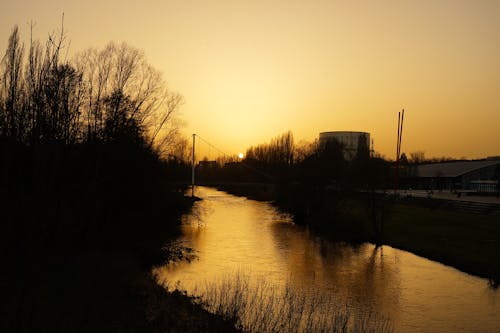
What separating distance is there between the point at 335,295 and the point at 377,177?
14.8 m

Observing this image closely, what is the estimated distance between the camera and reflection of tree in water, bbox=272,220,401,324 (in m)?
15.0

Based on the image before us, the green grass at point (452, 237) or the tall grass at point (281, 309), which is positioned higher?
the green grass at point (452, 237)

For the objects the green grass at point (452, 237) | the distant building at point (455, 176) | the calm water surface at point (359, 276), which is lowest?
the calm water surface at point (359, 276)

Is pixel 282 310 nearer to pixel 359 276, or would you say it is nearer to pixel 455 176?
pixel 359 276

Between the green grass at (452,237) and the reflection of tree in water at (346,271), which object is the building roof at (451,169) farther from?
the reflection of tree in water at (346,271)

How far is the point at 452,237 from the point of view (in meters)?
26.2

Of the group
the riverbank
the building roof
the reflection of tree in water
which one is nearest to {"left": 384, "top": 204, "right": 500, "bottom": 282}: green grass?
the riverbank

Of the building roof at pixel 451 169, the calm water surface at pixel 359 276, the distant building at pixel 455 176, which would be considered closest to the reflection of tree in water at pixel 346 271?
the calm water surface at pixel 359 276

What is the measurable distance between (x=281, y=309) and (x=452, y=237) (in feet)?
59.0

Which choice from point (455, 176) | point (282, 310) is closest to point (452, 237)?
point (282, 310)

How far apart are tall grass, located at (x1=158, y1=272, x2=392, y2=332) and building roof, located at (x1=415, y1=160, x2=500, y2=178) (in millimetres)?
67718

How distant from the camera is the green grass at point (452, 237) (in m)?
20.4

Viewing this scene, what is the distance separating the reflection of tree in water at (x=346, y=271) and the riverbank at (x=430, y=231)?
2290 mm

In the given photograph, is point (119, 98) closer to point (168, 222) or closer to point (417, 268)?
point (168, 222)
